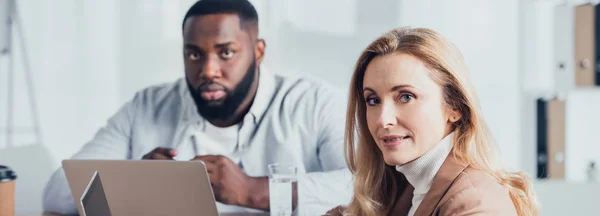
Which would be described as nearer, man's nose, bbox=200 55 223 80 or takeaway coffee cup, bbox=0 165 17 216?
takeaway coffee cup, bbox=0 165 17 216

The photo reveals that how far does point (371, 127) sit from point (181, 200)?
0.58 meters

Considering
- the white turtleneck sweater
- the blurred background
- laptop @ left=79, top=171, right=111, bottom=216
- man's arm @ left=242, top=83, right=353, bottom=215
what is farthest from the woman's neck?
the blurred background

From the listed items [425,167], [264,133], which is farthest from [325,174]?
[425,167]

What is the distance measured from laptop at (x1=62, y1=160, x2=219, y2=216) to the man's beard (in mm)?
999

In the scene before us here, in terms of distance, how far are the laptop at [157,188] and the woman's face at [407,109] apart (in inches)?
21.3

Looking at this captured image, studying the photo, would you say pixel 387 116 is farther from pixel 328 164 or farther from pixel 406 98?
pixel 328 164

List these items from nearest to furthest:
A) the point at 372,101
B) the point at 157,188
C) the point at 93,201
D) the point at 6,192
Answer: the point at 93,201, the point at 372,101, the point at 157,188, the point at 6,192

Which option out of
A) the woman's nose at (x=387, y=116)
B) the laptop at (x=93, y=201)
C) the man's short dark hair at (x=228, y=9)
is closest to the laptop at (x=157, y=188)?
the laptop at (x=93, y=201)

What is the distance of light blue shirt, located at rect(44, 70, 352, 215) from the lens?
2.88 metres

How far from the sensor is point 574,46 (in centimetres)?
277

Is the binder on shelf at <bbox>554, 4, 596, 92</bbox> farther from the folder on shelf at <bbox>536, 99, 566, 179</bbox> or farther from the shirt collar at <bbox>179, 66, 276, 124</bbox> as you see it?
the shirt collar at <bbox>179, 66, 276, 124</bbox>

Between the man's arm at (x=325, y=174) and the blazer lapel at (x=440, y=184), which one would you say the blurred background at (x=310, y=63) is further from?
the blazer lapel at (x=440, y=184)

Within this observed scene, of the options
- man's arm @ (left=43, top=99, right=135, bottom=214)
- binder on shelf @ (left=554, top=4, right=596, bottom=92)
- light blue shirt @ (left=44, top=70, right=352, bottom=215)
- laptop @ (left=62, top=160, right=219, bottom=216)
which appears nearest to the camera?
laptop @ (left=62, top=160, right=219, bottom=216)

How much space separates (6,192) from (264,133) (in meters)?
1.06
